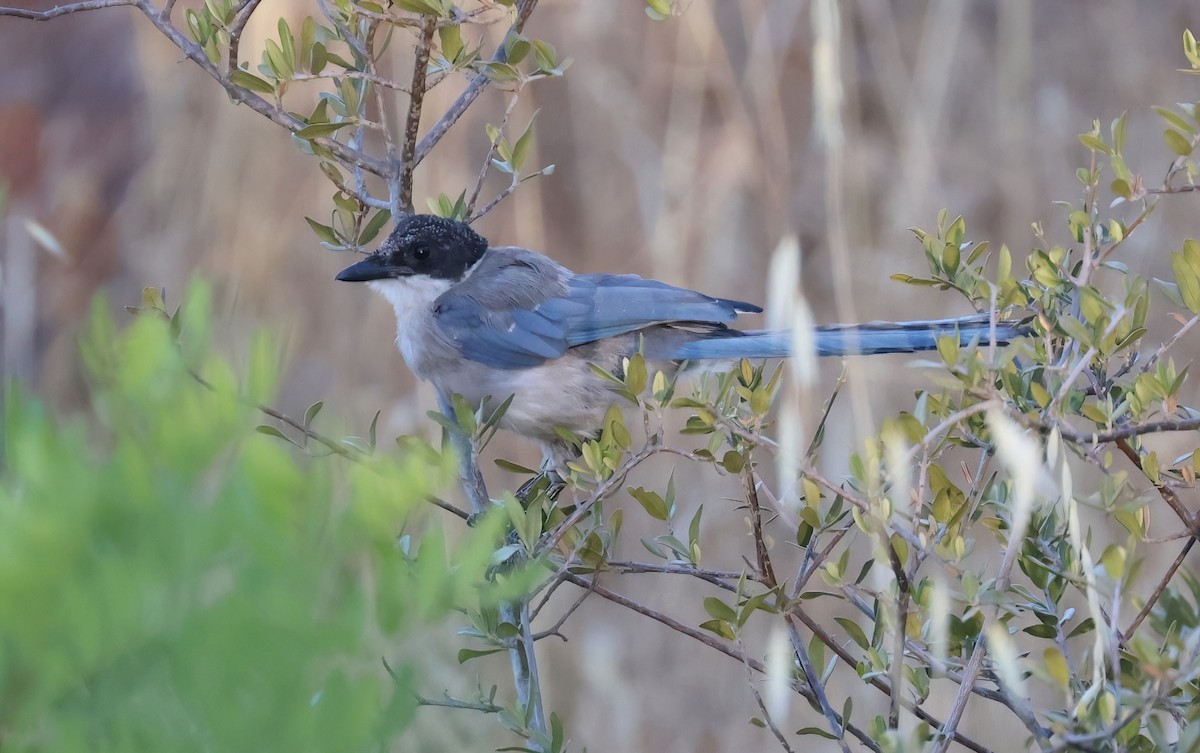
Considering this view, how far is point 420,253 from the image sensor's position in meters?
2.62

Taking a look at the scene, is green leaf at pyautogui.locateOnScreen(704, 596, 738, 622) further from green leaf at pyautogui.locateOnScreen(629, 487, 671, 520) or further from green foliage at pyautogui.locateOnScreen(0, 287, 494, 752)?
green foliage at pyautogui.locateOnScreen(0, 287, 494, 752)

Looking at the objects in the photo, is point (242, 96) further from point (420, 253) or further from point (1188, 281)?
point (1188, 281)

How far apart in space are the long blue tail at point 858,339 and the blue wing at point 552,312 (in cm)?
6

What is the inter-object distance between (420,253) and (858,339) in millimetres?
1053

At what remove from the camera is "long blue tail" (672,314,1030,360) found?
1.68 m

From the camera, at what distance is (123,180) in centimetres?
540

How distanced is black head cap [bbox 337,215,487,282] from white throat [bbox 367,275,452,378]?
33 millimetres

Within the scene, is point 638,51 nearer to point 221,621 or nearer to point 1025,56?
point 1025,56

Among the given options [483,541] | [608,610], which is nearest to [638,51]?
[608,610]

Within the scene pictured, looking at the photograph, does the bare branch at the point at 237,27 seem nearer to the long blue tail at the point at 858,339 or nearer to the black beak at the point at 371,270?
the black beak at the point at 371,270

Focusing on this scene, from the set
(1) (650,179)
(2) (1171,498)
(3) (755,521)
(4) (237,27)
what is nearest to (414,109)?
(4) (237,27)

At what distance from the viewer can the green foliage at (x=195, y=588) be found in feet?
1.79

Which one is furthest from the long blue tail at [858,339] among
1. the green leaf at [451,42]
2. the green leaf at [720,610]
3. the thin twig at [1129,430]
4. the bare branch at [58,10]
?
the bare branch at [58,10]

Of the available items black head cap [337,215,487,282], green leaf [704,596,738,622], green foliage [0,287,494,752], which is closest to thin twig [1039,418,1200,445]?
green leaf [704,596,738,622]
